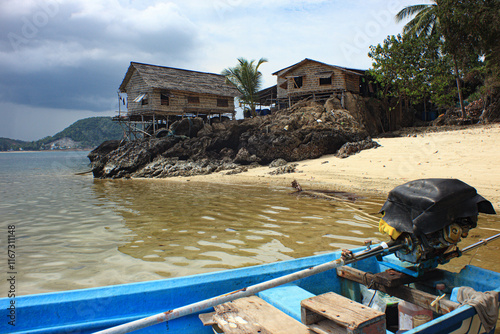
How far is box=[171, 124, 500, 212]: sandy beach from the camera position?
10.1 meters

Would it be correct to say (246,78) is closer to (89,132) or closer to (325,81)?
(325,81)

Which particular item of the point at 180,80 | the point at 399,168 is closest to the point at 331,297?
the point at 399,168

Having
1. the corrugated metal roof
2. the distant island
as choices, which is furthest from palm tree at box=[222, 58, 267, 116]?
the distant island

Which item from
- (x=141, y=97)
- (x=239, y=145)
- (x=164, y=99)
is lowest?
(x=239, y=145)

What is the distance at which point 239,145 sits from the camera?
19.2 meters

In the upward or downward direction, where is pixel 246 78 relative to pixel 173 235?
upward

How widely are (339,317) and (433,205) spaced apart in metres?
1.21

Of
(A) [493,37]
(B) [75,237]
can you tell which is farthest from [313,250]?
(A) [493,37]

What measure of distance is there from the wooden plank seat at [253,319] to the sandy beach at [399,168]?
7678 mm

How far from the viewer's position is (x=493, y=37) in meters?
19.7

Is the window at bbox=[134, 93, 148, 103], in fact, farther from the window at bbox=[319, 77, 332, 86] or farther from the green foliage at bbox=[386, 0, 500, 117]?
the green foliage at bbox=[386, 0, 500, 117]

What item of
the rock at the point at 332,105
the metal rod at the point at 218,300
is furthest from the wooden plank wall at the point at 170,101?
the metal rod at the point at 218,300

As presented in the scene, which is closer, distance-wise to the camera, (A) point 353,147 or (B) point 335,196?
(B) point 335,196

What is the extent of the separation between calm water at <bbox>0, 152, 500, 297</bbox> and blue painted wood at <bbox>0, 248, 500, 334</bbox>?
1.89 m
